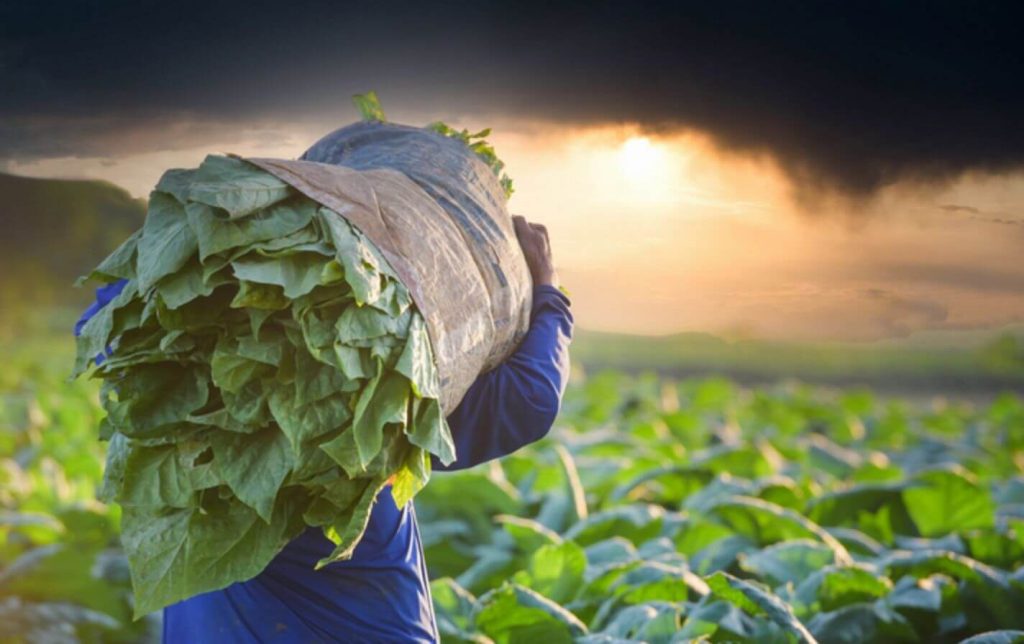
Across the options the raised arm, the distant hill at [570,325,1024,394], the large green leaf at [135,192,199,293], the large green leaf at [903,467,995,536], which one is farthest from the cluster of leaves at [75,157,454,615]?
the distant hill at [570,325,1024,394]

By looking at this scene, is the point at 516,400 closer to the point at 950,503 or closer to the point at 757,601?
the point at 757,601

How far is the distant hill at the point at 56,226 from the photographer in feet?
9.32

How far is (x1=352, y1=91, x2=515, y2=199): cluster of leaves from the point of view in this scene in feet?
8.00

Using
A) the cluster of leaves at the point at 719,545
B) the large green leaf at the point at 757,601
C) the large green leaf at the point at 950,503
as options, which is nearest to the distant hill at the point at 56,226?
the cluster of leaves at the point at 719,545

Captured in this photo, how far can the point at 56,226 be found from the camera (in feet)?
10.5

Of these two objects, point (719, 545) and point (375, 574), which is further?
point (719, 545)

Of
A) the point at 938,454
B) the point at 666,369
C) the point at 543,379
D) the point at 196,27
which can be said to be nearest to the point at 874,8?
the point at 543,379

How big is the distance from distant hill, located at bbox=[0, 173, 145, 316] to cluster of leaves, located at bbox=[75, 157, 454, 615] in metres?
0.88

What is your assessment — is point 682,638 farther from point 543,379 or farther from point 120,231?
point 120,231

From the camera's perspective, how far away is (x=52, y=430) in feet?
19.5

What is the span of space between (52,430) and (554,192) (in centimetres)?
382

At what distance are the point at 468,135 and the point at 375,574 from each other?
2.79 ft

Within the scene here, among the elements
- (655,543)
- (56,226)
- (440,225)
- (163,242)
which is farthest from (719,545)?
(163,242)

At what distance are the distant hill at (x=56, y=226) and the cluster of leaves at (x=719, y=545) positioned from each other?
1.22 meters
